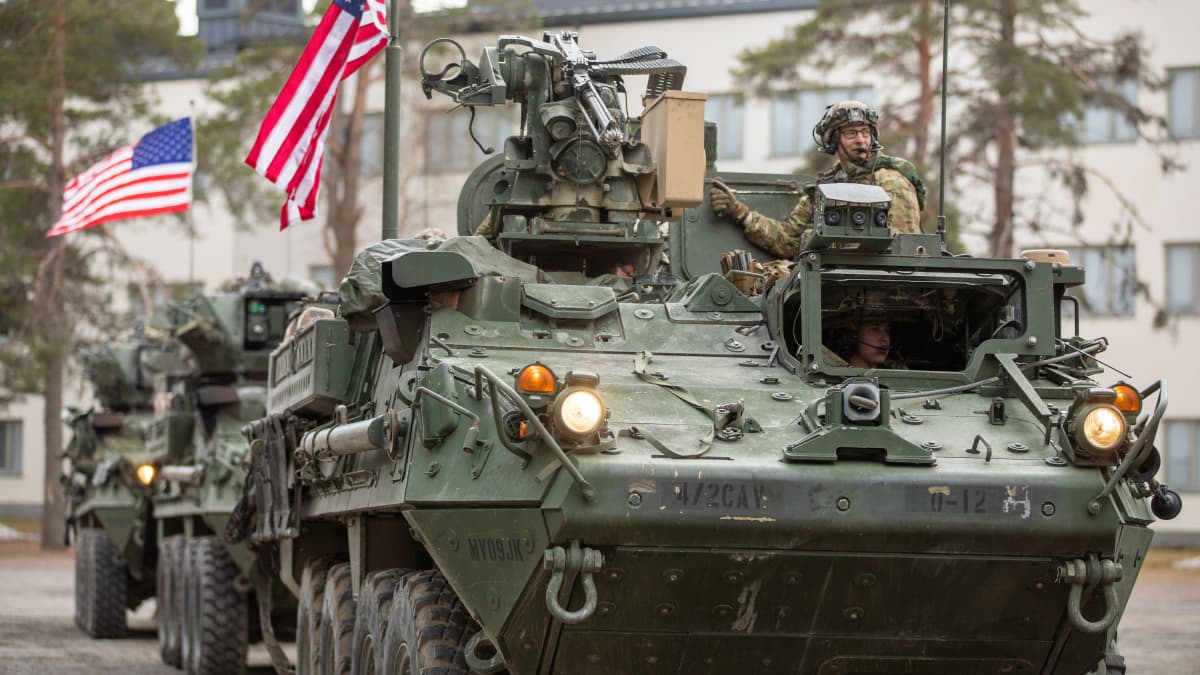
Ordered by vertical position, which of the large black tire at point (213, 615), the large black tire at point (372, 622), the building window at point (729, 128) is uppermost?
the building window at point (729, 128)

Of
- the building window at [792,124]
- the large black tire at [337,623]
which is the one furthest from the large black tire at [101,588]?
the building window at [792,124]

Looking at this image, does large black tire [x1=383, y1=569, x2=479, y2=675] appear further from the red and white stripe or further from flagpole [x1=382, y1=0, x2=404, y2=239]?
the red and white stripe

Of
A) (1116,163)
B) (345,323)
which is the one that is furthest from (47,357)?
(345,323)

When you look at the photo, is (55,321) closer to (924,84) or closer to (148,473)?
(924,84)

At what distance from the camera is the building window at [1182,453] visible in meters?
35.0

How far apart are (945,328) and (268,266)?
1251 inches

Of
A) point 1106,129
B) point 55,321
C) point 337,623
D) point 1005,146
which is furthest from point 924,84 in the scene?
point 337,623

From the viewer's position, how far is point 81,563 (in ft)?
67.7

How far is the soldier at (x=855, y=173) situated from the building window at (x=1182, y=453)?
25210mm

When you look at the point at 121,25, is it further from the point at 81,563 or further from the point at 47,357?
the point at 81,563

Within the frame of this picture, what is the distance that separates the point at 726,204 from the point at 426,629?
3.80 metres

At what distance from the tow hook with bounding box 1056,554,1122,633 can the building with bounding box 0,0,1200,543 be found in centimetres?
2537

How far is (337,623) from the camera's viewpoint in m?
10.6

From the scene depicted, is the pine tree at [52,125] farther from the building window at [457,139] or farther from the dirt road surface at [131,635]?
the dirt road surface at [131,635]
